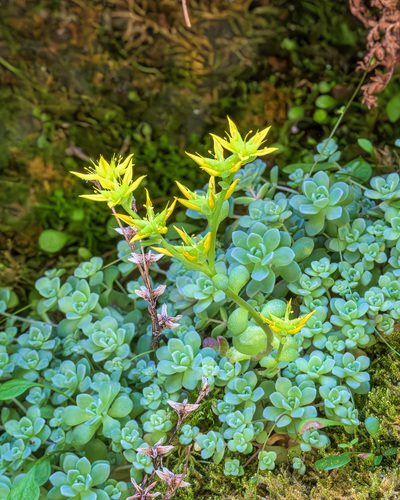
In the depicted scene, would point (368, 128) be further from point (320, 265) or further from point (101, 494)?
point (101, 494)

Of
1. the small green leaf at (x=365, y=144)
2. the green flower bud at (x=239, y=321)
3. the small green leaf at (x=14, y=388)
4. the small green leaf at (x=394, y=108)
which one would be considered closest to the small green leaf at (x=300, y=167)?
the small green leaf at (x=365, y=144)

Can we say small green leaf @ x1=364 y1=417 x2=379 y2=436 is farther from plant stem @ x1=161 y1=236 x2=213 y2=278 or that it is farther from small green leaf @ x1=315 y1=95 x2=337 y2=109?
small green leaf @ x1=315 y1=95 x2=337 y2=109

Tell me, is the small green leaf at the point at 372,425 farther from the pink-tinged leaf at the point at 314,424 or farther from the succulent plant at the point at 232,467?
the succulent plant at the point at 232,467

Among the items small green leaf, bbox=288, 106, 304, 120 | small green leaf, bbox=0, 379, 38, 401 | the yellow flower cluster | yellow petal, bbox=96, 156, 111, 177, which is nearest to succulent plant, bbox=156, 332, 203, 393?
small green leaf, bbox=0, 379, 38, 401

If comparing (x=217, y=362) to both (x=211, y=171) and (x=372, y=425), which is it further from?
(x=211, y=171)

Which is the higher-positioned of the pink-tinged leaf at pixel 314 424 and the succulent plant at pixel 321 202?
the succulent plant at pixel 321 202

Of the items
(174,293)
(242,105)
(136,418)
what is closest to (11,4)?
(242,105)
